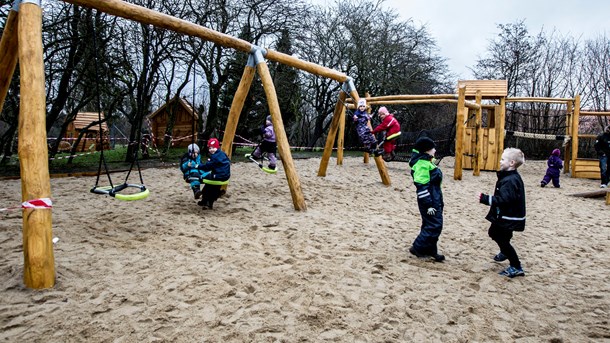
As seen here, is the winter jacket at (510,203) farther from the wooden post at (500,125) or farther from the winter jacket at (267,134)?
the wooden post at (500,125)

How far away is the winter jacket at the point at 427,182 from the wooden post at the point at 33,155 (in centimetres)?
353

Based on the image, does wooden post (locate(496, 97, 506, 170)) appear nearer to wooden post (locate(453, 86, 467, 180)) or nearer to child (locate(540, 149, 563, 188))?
child (locate(540, 149, 563, 188))

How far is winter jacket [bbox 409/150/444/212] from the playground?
65 centimetres

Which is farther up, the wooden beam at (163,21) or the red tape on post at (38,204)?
the wooden beam at (163,21)

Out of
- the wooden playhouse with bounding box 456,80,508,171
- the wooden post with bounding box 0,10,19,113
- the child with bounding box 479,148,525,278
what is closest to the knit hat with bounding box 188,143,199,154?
the wooden post with bounding box 0,10,19,113

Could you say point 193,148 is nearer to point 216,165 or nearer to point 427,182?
point 216,165

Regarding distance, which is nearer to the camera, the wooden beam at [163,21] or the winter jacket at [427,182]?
the winter jacket at [427,182]

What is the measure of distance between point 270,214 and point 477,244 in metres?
2.93

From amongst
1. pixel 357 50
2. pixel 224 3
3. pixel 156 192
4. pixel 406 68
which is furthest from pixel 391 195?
pixel 406 68

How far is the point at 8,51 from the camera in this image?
4.21m

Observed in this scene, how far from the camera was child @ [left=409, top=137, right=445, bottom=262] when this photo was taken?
4.24 m

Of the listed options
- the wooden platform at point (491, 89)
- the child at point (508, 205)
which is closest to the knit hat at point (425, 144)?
the child at point (508, 205)

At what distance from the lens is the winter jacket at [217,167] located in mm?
5809

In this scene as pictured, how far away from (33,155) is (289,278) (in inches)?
95.9
